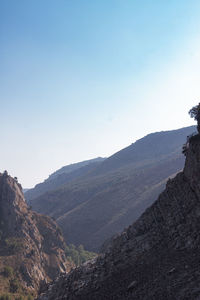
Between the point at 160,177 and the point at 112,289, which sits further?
the point at 160,177

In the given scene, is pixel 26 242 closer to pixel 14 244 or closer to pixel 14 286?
pixel 14 244

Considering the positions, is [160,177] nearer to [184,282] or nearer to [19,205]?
[19,205]

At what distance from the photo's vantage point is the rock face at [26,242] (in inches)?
3022

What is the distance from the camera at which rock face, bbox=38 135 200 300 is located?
17.4 m

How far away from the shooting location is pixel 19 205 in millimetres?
104562

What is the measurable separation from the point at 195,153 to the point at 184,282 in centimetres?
1146

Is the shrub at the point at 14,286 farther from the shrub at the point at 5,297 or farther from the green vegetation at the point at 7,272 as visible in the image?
the shrub at the point at 5,297

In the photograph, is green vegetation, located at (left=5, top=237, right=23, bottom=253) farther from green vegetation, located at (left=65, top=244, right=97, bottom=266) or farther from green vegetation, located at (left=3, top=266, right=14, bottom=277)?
green vegetation, located at (left=65, top=244, right=97, bottom=266)

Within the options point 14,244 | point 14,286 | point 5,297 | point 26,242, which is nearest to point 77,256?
point 26,242

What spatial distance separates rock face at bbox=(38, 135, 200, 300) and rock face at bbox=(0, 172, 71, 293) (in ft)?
159

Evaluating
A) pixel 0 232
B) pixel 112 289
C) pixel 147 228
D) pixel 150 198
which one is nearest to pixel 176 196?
pixel 147 228

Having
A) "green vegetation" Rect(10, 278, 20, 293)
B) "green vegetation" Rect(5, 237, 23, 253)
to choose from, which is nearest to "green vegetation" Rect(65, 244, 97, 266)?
"green vegetation" Rect(5, 237, 23, 253)

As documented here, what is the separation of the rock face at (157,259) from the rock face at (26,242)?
159ft

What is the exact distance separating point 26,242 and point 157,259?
3067 inches
